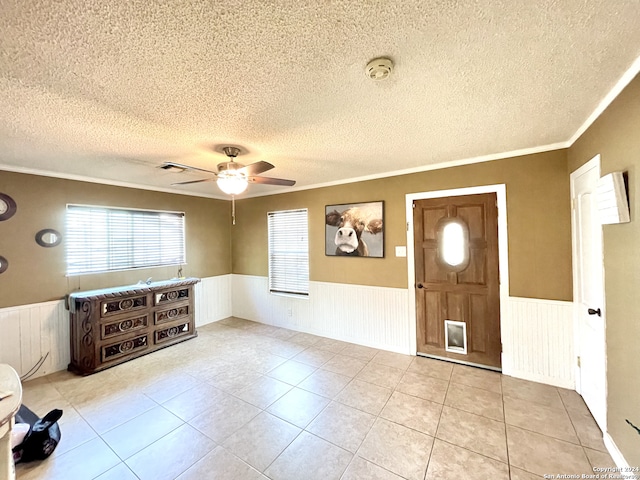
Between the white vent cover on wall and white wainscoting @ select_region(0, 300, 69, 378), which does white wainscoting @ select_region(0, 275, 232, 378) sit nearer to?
white wainscoting @ select_region(0, 300, 69, 378)

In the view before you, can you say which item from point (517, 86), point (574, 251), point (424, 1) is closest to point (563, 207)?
point (574, 251)

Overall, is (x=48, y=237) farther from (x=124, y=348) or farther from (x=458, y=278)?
(x=458, y=278)

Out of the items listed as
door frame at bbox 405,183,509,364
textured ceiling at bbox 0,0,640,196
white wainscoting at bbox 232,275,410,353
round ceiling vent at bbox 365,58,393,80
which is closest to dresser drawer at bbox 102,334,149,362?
white wainscoting at bbox 232,275,410,353

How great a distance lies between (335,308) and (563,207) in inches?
116

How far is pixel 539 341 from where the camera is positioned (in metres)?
2.67

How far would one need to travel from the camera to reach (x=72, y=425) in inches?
84.4

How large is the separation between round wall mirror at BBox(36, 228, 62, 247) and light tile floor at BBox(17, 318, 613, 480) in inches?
61.5

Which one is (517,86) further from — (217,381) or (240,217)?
(240,217)

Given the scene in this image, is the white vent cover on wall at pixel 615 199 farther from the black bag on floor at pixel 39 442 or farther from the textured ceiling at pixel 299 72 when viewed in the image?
the black bag on floor at pixel 39 442

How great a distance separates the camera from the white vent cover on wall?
1.52 metres

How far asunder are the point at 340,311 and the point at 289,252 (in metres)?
1.34

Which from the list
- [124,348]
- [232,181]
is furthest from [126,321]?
[232,181]

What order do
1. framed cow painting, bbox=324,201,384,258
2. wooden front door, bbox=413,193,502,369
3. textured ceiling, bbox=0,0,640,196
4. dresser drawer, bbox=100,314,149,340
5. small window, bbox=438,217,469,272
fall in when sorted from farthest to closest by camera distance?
1. framed cow painting, bbox=324,201,384,258
2. dresser drawer, bbox=100,314,149,340
3. small window, bbox=438,217,469,272
4. wooden front door, bbox=413,193,502,369
5. textured ceiling, bbox=0,0,640,196

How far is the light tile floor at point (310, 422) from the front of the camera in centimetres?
172
